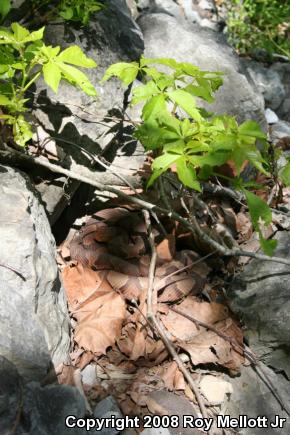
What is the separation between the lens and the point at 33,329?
1.71m

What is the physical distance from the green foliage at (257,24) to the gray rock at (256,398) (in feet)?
14.3

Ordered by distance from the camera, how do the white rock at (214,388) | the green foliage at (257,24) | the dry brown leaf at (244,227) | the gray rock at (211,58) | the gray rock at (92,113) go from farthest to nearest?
the green foliage at (257,24) → the gray rock at (211,58) → the dry brown leaf at (244,227) → the gray rock at (92,113) → the white rock at (214,388)

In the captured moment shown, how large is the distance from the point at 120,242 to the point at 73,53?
3.52 feet

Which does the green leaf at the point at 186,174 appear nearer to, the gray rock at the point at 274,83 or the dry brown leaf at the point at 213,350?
the dry brown leaf at the point at 213,350

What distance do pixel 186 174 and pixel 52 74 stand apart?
2.30 feet

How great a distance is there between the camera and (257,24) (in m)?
5.62

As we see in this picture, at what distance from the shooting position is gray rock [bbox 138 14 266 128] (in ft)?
10.8

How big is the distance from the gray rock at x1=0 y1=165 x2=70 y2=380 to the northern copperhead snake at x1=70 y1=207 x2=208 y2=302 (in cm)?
31

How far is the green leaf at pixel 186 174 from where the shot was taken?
1.75 meters

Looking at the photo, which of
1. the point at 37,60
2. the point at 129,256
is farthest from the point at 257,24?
Answer: the point at 37,60

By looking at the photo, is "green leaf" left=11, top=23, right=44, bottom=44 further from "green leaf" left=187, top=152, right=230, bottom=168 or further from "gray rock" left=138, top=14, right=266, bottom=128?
"gray rock" left=138, top=14, right=266, bottom=128

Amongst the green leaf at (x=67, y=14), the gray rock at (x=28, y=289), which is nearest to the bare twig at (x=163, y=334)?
the gray rock at (x=28, y=289)

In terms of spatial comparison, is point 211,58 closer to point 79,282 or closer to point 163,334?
point 79,282

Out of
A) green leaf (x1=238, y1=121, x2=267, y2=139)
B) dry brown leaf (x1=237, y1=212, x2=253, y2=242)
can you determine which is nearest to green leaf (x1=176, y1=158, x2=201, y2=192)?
green leaf (x1=238, y1=121, x2=267, y2=139)
